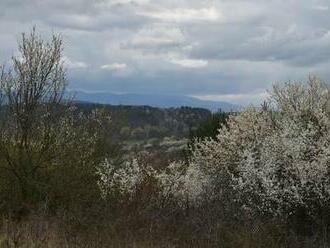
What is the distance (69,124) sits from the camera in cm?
1802

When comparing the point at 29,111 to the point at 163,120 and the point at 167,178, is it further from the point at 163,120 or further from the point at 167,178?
the point at 163,120

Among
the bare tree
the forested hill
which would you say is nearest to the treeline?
the bare tree

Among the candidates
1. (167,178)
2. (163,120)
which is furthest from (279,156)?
(163,120)

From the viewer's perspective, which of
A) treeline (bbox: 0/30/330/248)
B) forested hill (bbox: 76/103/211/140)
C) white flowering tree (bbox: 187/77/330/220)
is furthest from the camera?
forested hill (bbox: 76/103/211/140)

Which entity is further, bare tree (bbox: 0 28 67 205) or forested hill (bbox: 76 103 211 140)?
forested hill (bbox: 76 103 211 140)

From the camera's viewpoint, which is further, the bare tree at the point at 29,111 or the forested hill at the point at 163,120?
the forested hill at the point at 163,120

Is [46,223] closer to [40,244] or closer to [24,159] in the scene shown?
[40,244]

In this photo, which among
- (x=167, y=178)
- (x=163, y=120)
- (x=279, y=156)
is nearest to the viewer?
(x=279, y=156)

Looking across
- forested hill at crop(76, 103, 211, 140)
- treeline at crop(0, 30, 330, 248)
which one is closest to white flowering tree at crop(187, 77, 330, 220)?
treeline at crop(0, 30, 330, 248)

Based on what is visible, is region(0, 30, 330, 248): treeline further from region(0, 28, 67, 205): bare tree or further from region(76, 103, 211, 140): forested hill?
region(76, 103, 211, 140): forested hill

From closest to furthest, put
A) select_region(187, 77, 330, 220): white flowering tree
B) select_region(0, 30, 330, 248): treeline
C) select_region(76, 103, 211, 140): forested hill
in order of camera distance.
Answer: select_region(0, 30, 330, 248): treeline → select_region(187, 77, 330, 220): white flowering tree → select_region(76, 103, 211, 140): forested hill

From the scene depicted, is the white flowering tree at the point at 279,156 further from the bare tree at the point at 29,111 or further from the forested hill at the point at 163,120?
the forested hill at the point at 163,120

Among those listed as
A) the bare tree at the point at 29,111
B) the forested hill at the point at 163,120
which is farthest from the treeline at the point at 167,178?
the forested hill at the point at 163,120

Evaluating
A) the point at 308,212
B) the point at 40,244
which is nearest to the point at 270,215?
the point at 308,212
